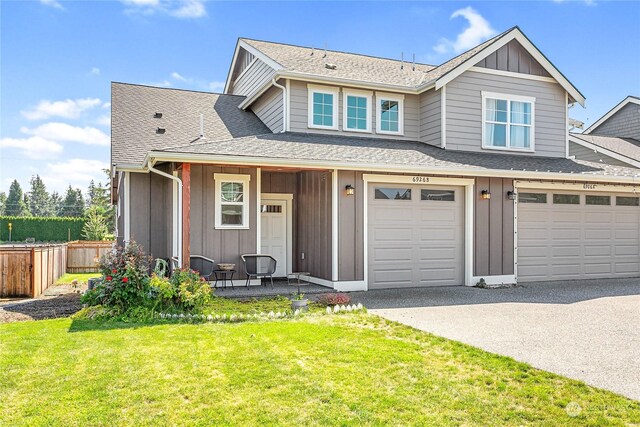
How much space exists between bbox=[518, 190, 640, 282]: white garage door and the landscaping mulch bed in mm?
10574

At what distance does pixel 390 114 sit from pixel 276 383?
10797 millimetres

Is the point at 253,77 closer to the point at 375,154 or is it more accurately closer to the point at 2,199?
the point at 375,154

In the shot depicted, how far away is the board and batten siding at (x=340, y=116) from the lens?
12922 millimetres

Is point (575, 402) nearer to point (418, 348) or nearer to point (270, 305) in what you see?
point (418, 348)

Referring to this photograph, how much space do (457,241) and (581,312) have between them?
3.69m

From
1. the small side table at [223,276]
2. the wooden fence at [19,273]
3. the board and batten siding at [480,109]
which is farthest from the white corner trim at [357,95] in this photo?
the wooden fence at [19,273]

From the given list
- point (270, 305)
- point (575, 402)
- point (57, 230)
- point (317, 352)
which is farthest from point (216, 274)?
point (57, 230)

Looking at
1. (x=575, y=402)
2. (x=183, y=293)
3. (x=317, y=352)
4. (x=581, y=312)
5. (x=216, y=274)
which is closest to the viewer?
(x=575, y=402)

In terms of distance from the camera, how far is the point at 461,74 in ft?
44.3

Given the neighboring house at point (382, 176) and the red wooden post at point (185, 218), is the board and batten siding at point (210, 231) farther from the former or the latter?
the red wooden post at point (185, 218)

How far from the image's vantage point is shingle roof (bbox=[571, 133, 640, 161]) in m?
17.4

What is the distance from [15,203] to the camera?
78.3 metres

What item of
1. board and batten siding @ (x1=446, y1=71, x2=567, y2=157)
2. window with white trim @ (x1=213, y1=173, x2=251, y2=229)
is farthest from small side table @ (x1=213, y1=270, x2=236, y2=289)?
board and batten siding @ (x1=446, y1=71, x2=567, y2=157)

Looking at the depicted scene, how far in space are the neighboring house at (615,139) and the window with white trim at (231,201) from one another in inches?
517
